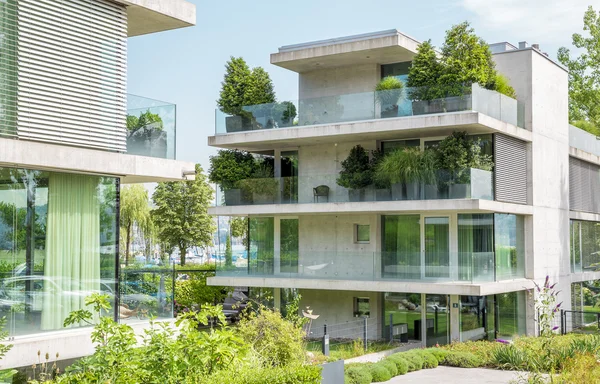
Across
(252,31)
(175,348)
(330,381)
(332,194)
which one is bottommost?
(330,381)

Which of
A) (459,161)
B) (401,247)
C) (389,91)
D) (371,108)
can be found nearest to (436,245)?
(401,247)

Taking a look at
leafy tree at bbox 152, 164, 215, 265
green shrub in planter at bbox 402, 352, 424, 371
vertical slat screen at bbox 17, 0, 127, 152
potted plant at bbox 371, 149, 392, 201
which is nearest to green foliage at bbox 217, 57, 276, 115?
potted plant at bbox 371, 149, 392, 201

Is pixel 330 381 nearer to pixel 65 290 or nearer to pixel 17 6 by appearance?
pixel 65 290

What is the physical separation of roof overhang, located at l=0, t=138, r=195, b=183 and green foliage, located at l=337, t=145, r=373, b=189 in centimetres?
1185

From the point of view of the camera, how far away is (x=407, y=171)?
87.4ft

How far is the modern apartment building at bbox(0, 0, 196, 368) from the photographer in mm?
13312

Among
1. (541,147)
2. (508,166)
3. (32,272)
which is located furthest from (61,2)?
(541,147)

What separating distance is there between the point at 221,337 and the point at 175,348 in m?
0.66

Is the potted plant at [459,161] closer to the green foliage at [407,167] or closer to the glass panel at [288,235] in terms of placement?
the green foliage at [407,167]

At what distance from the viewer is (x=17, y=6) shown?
1352 cm

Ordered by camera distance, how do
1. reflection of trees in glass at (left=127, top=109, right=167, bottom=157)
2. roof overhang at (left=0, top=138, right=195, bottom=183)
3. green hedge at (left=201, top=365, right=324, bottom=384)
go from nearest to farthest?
green hedge at (left=201, top=365, right=324, bottom=384) → roof overhang at (left=0, top=138, right=195, bottom=183) → reflection of trees in glass at (left=127, top=109, right=167, bottom=157)

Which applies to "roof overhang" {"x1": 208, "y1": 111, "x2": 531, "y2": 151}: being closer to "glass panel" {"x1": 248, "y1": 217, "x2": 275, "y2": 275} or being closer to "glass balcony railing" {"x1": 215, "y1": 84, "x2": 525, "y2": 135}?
"glass balcony railing" {"x1": 215, "y1": 84, "x2": 525, "y2": 135}

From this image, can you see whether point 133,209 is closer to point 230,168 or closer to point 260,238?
point 260,238

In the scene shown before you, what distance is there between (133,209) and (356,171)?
101 feet
